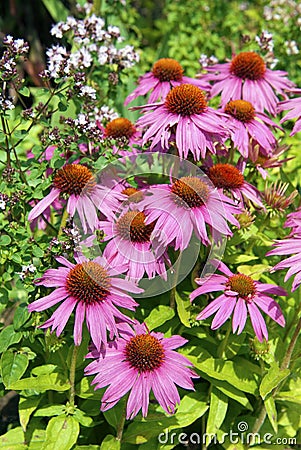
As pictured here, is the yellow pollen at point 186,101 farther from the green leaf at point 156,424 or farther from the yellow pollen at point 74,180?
the green leaf at point 156,424

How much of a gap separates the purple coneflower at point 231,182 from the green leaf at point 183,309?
0.32 meters

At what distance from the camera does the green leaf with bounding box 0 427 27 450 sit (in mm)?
1565

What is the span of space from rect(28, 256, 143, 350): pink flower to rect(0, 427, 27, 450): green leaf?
1.44 ft

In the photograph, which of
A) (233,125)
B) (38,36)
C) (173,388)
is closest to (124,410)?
(173,388)

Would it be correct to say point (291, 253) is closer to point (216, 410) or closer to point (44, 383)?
point (216, 410)

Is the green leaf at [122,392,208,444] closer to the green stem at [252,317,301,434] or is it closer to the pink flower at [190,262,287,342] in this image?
the green stem at [252,317,301,434]

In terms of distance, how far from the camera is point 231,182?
5.27ft

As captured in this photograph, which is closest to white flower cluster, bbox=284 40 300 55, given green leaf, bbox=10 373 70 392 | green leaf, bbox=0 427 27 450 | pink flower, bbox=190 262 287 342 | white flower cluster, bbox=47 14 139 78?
white flower cluster, bbox=47 14 139 78

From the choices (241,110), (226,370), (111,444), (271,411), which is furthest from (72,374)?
(241,110)

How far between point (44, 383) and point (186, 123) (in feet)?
2.56

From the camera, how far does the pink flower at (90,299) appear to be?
1.32 m

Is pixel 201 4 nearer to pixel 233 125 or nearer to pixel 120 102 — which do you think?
pixel 120 102

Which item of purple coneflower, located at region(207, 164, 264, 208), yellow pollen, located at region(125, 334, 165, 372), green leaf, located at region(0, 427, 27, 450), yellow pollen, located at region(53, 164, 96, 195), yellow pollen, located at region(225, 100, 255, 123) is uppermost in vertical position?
yellow pollen, located at region(225, 100, 255, 123)

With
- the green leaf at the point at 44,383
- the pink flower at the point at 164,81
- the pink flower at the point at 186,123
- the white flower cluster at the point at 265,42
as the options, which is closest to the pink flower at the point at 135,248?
the pink flower at the point at 186,123
